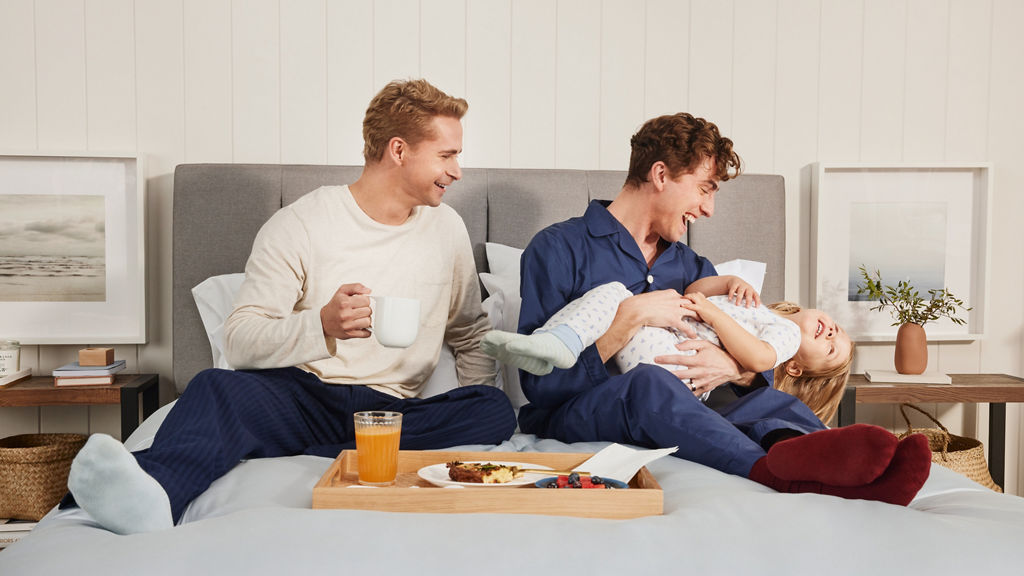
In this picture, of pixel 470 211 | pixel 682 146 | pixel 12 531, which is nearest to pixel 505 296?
pixel 470 211

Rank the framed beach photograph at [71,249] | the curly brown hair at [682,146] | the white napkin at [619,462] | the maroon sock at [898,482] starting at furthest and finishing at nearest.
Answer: the framed beach photograph at [71,249], the curly brown hair at [682,146], the white napkin at [619,462], the maroon sock at [898,482]

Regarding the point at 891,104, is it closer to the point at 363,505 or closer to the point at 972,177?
the point at 972,177

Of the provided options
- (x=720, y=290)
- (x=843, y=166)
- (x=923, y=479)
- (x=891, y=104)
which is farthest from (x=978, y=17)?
(x=923, y=479)

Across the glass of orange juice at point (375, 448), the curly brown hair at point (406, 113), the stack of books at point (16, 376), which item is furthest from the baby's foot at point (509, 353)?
the stack of books at point (16, 376)

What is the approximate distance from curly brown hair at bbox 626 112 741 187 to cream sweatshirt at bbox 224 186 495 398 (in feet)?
1.77

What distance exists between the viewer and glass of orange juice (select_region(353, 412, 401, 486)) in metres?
1.32

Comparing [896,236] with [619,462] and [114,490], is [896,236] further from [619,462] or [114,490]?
[114,490]

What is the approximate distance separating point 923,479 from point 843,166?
1921 mm

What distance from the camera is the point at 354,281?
1.98 m

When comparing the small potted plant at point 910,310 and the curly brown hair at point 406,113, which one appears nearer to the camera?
the curly brown hair at point 406,113

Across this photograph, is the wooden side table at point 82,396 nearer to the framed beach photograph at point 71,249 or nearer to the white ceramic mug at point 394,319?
the framed beach photograph at point 71,249

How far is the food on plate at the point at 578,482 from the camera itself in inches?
48.0

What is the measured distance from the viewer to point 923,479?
120cm

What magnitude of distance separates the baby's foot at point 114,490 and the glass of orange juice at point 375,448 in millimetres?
316
